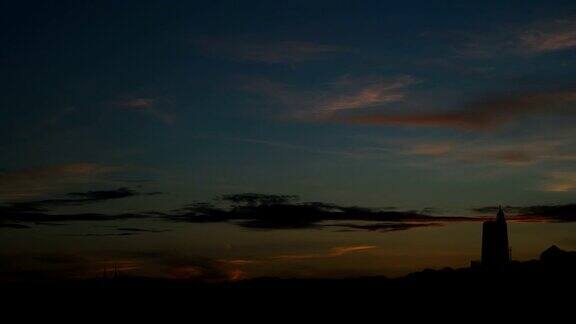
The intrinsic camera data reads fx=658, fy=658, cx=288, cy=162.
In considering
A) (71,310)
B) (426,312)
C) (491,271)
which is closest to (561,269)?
(491,271)

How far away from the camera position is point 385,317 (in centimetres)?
13762

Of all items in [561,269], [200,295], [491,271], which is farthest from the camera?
[200,295]

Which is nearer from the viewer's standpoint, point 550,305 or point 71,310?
point 550,305

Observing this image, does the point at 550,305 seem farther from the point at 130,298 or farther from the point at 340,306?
the point at 130,298

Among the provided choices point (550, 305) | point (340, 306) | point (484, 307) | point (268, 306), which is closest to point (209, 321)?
point (268, 306)

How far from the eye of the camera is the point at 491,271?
440ft

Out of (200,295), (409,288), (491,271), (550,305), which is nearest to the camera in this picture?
(550,305)

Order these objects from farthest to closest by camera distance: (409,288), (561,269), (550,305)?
(409,288)
(561,269)
(550,305)

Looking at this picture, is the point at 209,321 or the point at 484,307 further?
the point at 209,321

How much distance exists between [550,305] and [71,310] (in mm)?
99945

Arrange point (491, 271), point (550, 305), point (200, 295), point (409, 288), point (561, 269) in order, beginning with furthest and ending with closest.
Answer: point (200, 295), point (409, 288), point (561, 269), point (491, 271), point (550, 305)

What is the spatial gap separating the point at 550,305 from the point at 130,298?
92.0 meters

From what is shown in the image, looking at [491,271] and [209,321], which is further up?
[491,271]

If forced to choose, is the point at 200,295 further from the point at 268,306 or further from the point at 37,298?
the point at 37,298
